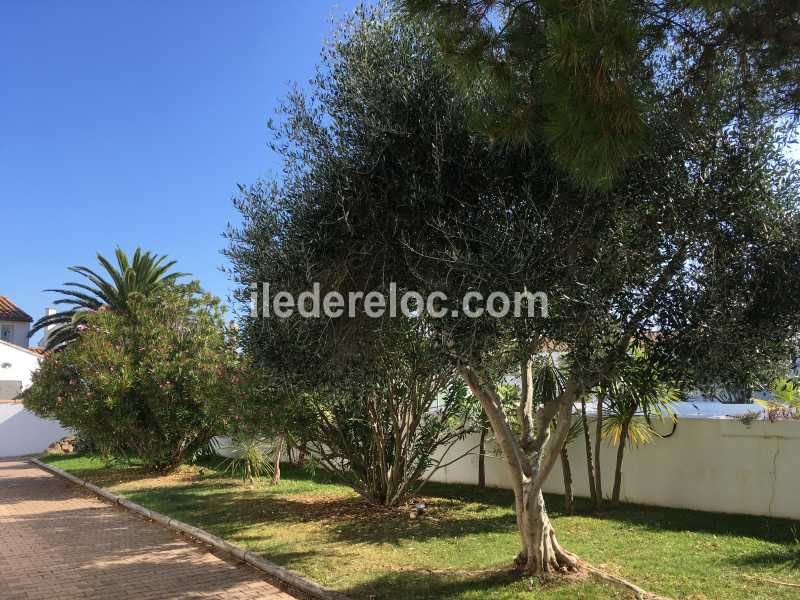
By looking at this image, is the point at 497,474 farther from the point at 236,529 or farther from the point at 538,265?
the point at 538,265

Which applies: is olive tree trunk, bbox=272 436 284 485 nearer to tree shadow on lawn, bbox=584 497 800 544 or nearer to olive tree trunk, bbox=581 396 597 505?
olive tree trunk, bbox=581 396 597 505

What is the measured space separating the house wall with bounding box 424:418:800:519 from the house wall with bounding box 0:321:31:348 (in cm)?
4468

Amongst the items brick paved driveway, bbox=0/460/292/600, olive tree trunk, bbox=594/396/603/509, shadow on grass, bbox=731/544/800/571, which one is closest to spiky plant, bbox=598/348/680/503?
olive tree trunk, bbox=594/396/603/509

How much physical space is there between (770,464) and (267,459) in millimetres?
10942

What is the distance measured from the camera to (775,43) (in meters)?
4.96

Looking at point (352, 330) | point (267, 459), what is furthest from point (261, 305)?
point (267, 459)

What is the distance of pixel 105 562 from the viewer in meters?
8.08

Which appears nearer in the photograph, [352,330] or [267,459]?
[352,330]

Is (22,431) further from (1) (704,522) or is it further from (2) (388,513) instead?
(1) (704,522)

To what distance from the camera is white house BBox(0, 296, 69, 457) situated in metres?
28.1

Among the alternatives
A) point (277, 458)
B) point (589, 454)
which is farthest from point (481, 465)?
point (277, 458)

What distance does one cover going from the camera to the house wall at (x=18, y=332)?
44.6 m

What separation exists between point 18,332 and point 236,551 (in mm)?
44833

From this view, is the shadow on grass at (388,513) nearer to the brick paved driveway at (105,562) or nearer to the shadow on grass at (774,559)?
the shadow on grass at (774,559)
